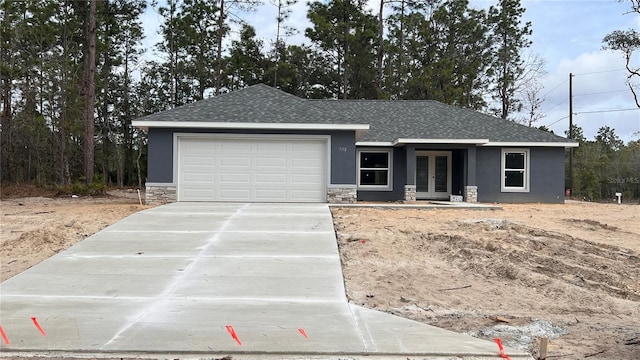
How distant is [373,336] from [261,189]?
10882 millimetres

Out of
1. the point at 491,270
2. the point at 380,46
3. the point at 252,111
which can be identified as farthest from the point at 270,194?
the point at 380,46

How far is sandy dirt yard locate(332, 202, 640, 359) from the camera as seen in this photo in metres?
4.62

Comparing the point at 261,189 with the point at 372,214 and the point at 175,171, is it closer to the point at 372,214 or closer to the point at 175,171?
the point at 175,171

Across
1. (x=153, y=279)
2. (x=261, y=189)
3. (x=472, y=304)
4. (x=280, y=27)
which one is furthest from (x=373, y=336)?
(x=280, y=27)

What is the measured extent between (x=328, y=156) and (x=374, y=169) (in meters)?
4.55

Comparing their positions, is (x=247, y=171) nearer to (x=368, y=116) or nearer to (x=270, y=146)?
(x=270, y=146)

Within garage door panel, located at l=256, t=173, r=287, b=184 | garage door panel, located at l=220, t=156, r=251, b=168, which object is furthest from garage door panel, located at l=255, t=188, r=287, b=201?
garage door panel, located at l=220, t=156, r=251, b=168

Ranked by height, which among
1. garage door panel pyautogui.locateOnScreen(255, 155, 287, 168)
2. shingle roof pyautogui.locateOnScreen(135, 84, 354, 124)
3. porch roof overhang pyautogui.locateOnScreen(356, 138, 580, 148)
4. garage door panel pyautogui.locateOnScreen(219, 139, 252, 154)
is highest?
shingle roof pyautogui.locateOnScreen(135, 84, 354, 124)

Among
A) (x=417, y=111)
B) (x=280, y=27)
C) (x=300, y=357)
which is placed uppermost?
(x=280, y=27)

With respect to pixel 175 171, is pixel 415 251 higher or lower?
lower

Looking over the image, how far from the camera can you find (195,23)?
30.5 metres

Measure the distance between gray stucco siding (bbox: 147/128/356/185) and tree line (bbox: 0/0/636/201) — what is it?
13.6 m

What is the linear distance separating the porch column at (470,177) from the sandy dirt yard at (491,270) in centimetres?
602

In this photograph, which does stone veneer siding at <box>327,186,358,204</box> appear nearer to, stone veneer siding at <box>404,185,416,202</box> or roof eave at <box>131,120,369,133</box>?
roof eave at <box>131,120,369,133</box>
